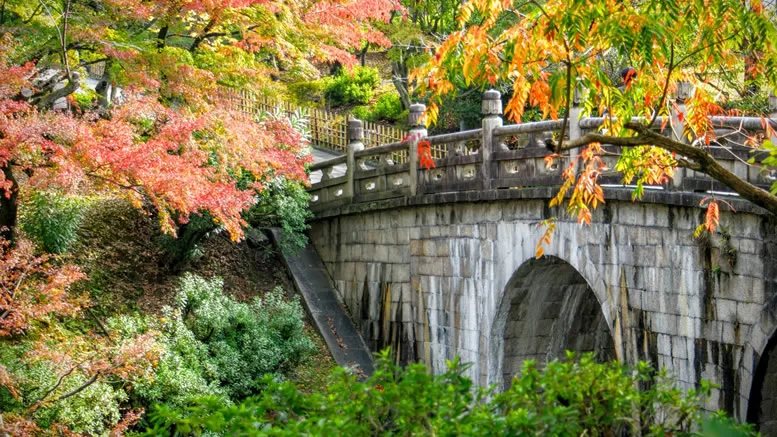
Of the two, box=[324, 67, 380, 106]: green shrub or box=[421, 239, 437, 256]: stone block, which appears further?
box=[324, 67, 380, 106]: green shrub

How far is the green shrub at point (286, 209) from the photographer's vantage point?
1850 cm

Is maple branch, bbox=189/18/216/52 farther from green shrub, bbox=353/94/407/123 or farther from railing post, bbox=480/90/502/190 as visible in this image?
green shrub, bbox=353/94/407/123

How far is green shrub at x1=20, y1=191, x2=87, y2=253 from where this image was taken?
1636 centimetres

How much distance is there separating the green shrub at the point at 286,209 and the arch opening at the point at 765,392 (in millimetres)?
9185

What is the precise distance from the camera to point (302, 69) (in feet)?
55.5

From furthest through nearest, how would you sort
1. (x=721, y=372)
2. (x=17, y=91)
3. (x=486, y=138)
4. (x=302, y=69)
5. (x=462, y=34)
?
(x=302, y=69)
(x=486, y=138)
(x=17, y=91)
(x=721, y=372)
(x=462, y=34)

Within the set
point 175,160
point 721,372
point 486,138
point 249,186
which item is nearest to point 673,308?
point 721,372

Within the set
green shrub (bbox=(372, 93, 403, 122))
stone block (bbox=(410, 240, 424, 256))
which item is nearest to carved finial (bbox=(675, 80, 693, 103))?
stone block (bbox=(410, 240, 424, 256))

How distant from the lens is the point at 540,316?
1566 centimetres

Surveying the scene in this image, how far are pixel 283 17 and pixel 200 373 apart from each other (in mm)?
4960

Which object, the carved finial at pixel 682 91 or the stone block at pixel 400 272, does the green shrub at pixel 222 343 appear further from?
the carved finial at pixel 682 91

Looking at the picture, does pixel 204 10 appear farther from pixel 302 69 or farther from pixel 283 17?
pixel 302 69

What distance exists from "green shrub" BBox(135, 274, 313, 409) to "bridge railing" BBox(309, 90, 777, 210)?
7.98 feet

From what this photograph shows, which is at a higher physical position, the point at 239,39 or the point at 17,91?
the point at 239,39
